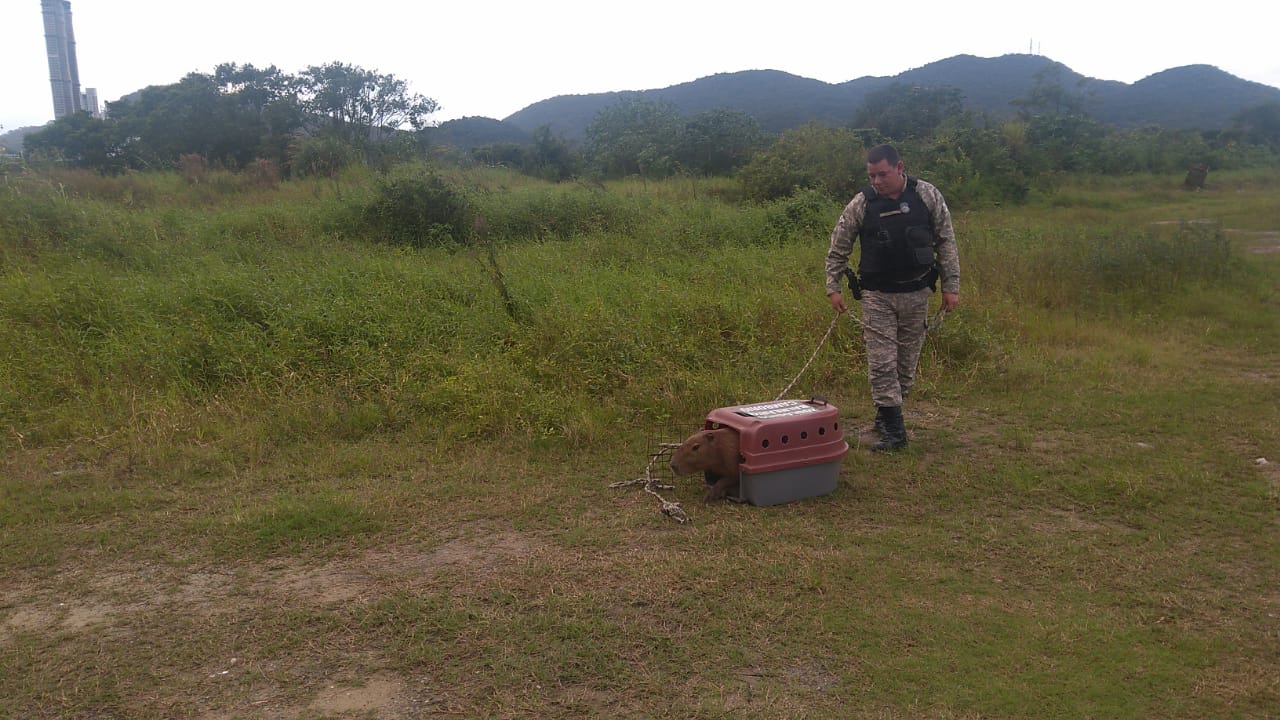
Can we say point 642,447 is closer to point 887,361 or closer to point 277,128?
point 887,361

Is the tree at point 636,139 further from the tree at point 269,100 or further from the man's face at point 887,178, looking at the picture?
the man's face at point 887,178

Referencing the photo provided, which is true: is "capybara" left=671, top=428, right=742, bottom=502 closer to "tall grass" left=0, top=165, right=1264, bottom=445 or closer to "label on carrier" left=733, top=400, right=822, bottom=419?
"label on carrier" left=733, top=400, right=822, bottom=419

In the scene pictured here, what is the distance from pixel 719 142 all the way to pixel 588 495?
1710cm

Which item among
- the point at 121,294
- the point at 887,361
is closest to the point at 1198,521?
the point at 887,361

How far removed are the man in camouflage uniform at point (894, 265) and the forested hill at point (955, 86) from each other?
111ft

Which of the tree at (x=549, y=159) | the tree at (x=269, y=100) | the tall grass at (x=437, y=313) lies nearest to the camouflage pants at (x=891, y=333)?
the tall grass at (x=437, y=313)

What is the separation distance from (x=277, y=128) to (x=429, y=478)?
15081 millimetres

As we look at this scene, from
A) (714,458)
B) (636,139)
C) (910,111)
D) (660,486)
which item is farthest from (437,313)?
(910,111)

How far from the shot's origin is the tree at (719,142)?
1986 cm

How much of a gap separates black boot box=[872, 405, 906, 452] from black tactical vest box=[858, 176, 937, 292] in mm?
718

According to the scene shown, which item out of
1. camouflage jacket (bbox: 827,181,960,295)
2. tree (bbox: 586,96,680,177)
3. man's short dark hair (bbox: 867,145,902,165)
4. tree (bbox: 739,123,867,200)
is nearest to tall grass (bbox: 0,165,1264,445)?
camouflage jacket (bbox: 827,181,960,295)

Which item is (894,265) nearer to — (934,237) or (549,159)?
(934,237)

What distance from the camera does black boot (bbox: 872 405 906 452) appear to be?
500 cm

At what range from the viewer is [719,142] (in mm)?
20312
